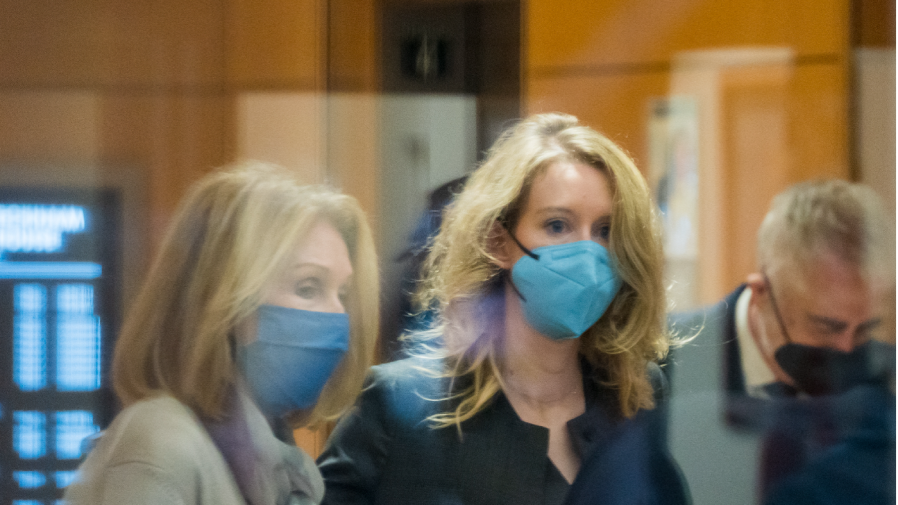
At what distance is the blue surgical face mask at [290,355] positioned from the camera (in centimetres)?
86

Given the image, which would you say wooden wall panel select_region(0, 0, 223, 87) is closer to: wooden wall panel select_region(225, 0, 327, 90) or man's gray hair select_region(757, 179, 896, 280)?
wooden wall panel select_region(225, 0, 327, 90)

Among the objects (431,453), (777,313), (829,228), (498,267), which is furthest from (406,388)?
(829,228)

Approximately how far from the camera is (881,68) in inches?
37.4

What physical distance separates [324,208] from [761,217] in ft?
2.03

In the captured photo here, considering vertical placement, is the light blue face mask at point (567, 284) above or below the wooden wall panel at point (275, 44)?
below

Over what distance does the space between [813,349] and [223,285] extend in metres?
0.86

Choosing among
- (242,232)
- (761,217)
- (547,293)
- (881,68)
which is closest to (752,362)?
(761,217)

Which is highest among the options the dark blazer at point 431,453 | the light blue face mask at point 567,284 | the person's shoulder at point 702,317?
the light blue face mask at point 567,284

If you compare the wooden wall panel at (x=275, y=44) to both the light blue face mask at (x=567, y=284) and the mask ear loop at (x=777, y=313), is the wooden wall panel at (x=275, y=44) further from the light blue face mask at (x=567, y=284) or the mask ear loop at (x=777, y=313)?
the mask ear loop at (x=777, y=313)

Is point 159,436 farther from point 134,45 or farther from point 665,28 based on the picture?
point 665,28

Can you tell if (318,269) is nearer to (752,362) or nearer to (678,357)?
(678,357)

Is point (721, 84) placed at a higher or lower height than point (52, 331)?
higher

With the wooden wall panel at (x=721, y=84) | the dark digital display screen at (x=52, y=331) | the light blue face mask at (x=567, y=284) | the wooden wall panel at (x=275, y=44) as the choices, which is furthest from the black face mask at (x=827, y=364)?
the dark digital display screen at (x=52, y=331)

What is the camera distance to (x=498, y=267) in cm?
89
